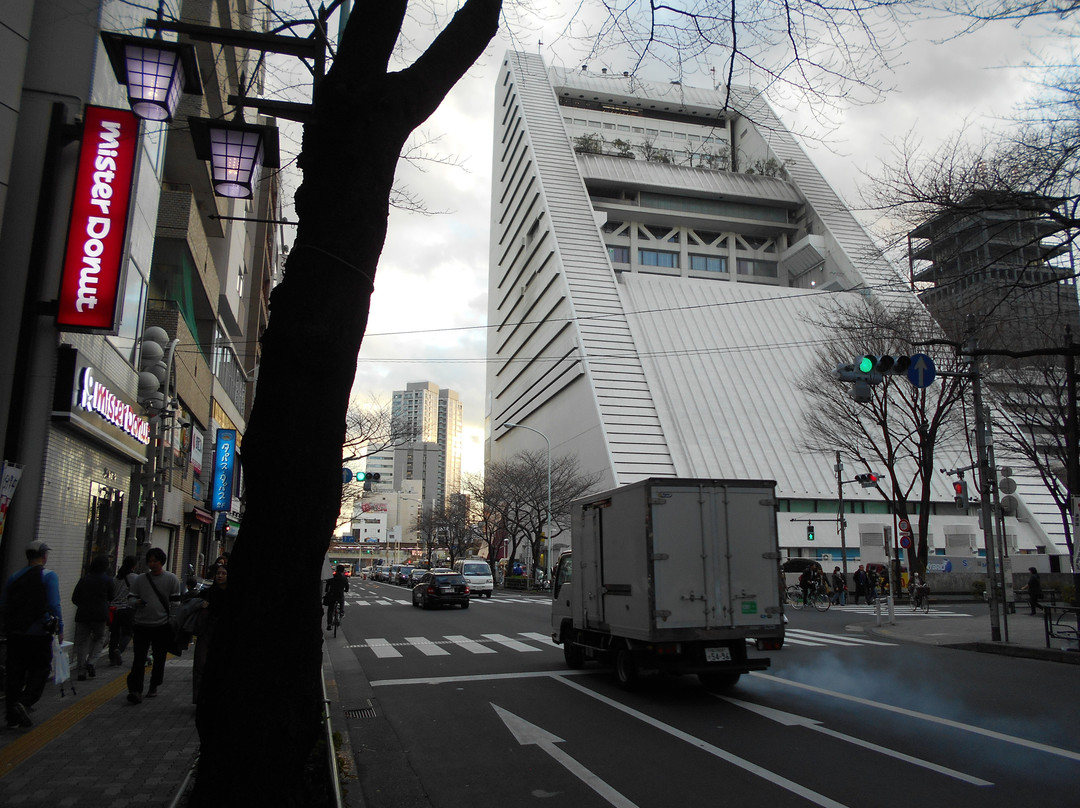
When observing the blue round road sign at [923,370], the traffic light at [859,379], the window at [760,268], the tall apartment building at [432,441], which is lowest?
the traffic light at [859,379]

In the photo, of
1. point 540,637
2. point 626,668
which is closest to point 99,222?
point 626,668

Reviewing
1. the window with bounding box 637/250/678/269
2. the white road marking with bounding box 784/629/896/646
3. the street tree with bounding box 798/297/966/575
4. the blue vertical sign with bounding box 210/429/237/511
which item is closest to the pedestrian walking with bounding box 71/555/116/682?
the white road marking with bounding box 784/629/896/646

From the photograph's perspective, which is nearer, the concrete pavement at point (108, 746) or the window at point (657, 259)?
the concrete pavement at point (108, 746)

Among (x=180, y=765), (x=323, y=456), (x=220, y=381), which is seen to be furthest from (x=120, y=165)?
(x=220, y=381)

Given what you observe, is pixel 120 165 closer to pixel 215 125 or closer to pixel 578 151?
pixel 215 125

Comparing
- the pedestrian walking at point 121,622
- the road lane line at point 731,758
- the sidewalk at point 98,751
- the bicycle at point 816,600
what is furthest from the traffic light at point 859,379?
the bicycle at point 816,600

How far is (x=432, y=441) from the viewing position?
158 metres

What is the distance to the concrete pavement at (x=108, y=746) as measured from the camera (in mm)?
5484

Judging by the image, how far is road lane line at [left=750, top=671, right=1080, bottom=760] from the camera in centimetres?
718

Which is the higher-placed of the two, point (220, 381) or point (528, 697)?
point (220, 381)

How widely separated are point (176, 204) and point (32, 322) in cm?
1058

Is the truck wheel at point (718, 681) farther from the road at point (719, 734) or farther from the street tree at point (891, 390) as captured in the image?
the street tree at point (891, 390)

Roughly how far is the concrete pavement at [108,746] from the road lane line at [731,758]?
10.8 feet

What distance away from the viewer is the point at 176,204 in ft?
65.4
